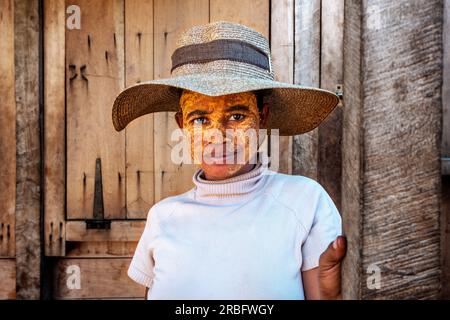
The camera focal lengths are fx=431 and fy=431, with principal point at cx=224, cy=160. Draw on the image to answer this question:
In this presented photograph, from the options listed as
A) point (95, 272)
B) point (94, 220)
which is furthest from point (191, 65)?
point (95, 272)

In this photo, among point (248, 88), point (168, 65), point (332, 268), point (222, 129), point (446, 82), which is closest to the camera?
point (332, 268)

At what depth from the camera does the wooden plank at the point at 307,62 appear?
172 centimetres

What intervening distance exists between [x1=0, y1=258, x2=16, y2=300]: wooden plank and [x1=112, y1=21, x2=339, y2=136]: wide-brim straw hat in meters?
0.94

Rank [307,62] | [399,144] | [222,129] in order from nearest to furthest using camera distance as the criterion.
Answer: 1. [399,144]
2. [222,129]
3. [307,62]

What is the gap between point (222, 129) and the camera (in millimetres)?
1170

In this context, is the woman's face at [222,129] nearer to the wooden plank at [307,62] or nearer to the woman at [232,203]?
the woman at [232,203]

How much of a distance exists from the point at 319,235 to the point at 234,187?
0.27m

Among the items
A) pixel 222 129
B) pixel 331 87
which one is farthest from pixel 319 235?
pixel 331 87

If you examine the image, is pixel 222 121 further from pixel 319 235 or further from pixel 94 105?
pixel 94 105

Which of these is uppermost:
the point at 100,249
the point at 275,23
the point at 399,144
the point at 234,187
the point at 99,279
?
the point at 275,23

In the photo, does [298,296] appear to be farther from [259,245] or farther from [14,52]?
[14,52]

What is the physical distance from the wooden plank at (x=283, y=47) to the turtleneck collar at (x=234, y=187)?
1.76 ft

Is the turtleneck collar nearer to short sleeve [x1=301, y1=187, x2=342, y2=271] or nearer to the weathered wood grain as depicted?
short sleeve [x1=301, y1=187, x2=342, y2=271]
